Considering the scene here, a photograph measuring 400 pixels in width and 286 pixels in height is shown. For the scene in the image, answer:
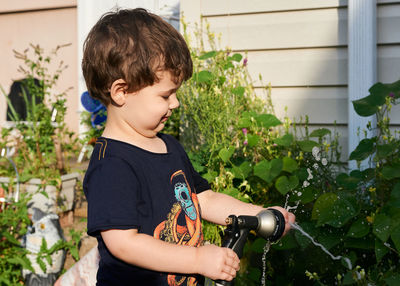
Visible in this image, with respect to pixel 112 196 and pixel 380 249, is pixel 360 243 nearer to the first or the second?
pixel 380 249

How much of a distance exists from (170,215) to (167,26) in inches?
22.9

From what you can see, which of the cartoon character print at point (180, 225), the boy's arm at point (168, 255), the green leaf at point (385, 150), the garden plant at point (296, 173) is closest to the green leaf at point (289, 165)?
the garden plant at point (296, 173)

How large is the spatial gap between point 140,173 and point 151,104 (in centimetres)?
21

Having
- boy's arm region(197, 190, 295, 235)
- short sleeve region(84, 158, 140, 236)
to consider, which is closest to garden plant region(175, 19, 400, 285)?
boy's arm region(197, 190, 295, 235)

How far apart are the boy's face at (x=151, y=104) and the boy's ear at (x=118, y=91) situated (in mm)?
16

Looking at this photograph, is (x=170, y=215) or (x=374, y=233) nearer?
(x=170, y=215)

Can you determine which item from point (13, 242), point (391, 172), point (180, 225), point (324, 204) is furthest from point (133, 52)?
point (13, 242)

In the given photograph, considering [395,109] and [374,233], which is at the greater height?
[395,109]

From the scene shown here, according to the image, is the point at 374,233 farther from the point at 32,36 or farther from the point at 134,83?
the point at 32,36

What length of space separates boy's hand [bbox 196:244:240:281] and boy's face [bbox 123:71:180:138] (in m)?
0.42

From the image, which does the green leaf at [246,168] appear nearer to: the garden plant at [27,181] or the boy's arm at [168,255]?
the garden plant at [27,181]

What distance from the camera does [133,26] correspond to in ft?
5.48

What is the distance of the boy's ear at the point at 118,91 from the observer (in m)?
1.66

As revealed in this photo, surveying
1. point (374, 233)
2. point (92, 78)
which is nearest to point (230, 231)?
point (92, 78)
